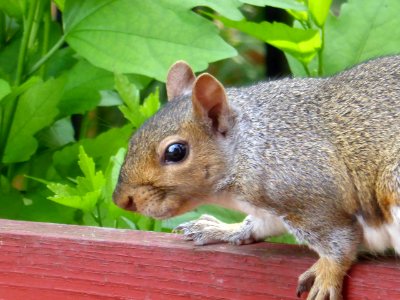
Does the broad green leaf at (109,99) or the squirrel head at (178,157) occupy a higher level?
the squirrel head at (178,157)

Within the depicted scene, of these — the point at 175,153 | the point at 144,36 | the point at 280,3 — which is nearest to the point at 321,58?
the point at 280,3

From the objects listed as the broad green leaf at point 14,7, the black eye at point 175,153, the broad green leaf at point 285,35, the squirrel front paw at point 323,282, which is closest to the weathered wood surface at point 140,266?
the squirrel front paw at point 323,282

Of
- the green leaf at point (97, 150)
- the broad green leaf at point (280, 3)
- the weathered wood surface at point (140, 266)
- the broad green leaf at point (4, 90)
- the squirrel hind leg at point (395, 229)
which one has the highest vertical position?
the broad green leaf at point (280, 3)

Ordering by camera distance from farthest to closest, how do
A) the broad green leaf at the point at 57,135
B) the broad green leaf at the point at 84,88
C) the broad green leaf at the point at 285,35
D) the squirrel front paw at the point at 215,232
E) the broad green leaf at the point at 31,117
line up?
the broad green leaf at the point at 57,135, the broad green leaf at the point at 84,88, the broad green leaf at the point at 31,117, the broad green leaf at the point at 285,35, the squirrel front paw at the point at 215,232

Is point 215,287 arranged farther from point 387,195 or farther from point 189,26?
point 189,26

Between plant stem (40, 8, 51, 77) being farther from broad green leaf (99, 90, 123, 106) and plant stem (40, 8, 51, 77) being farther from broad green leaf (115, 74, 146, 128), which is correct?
broad green leaf (115, 74, 146, 128)

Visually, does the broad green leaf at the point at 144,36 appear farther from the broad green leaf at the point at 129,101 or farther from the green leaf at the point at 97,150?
the green leaf at the point at 97,150

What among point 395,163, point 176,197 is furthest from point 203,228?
point 395,163

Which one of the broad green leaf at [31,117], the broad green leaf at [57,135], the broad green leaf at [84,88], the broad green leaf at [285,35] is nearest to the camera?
the broad green leaf at [285,35]
